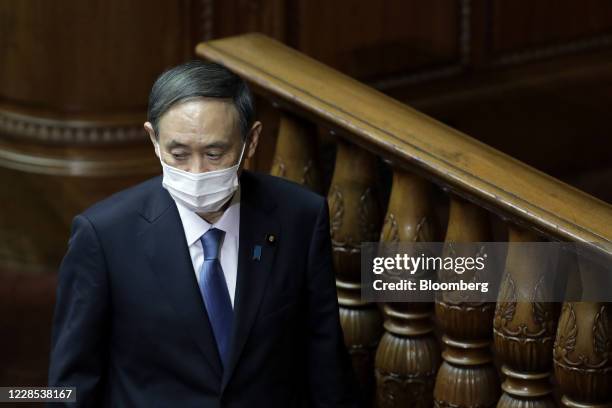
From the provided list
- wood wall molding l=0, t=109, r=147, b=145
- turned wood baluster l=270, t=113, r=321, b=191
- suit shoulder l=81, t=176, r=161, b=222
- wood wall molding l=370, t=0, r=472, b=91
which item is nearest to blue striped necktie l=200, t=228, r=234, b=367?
suit shoulder l=81, t=176, r=161, b=222

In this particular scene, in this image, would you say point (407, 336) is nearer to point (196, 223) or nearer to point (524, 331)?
point (524, 331)

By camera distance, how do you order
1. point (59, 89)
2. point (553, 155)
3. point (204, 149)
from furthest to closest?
point (553, 155) < point (59, 89) < point (204, 149)

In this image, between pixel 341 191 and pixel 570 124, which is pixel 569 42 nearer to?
pixel 570 124

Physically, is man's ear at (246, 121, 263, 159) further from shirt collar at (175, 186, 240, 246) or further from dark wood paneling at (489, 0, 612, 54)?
dark wood paneling at (489, 0, 612, 54)

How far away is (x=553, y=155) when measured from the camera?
5.74 metres

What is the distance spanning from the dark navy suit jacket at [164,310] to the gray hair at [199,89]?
204 mm

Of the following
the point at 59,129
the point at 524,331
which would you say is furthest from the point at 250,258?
the point at 59,129

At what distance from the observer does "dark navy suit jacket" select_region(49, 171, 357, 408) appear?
9.64 ft

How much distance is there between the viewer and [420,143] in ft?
10.8

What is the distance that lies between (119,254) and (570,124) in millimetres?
3182

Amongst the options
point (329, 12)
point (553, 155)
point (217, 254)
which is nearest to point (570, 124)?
point (553, 155)

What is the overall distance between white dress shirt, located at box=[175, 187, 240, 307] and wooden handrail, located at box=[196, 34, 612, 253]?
480 millimetres

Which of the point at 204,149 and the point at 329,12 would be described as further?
the point at 329,12

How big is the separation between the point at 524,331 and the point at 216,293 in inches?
27.5
